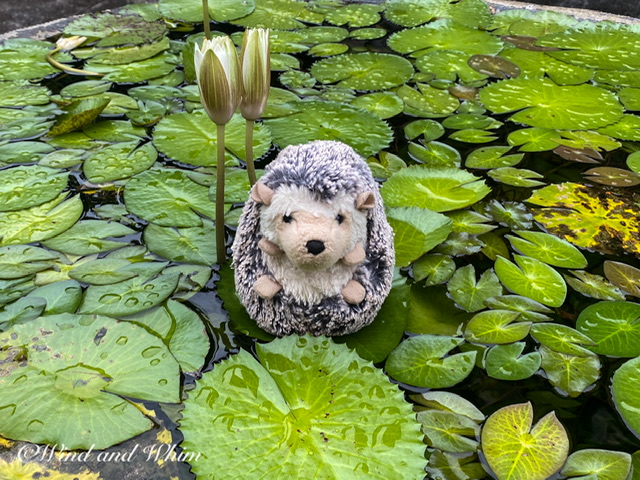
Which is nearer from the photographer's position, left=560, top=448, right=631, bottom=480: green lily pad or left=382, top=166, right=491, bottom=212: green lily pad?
left=560, top=448, right=631, bottom=480: green lily pad

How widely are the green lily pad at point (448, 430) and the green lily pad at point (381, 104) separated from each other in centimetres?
140

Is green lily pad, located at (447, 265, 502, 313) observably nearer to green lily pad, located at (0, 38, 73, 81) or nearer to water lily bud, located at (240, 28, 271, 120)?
water lily bud, located at (240, 28, 271, 120)

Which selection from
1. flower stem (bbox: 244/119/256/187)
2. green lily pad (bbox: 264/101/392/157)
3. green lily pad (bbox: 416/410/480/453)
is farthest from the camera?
green lily pad (bbox: 264/101/392/157)

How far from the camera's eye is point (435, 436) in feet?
3.51

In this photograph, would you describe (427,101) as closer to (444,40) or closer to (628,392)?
(444,40)

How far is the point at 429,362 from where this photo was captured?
1222 millimetres

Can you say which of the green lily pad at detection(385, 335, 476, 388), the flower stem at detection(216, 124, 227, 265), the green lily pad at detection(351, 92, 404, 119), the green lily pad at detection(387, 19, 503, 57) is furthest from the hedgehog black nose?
the green lily pad at detection(387, 19, 503, 57)

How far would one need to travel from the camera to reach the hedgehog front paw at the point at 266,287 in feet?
3.70

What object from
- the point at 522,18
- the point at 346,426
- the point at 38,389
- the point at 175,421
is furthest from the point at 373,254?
the point at 522,18

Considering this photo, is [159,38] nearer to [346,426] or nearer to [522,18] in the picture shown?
[522,18]

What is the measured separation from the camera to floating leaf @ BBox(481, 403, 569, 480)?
3.29 feet

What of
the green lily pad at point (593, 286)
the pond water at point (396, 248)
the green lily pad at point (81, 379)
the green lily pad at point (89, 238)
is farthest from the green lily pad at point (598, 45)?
the green lily pad at point (81, 379)

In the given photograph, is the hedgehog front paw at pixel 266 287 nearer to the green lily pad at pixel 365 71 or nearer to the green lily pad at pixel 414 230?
the green lily pad at pixel 414 230

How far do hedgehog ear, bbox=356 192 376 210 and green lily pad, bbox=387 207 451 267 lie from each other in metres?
0.43
